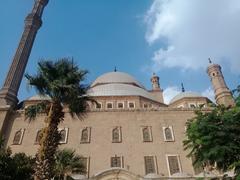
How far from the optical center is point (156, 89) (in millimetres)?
37656

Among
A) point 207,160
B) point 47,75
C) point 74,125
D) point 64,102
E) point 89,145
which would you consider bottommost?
point 207,160

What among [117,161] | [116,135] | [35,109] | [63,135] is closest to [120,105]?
[116,135]

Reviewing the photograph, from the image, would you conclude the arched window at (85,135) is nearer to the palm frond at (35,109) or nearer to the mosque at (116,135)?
the mosque at (116,135)

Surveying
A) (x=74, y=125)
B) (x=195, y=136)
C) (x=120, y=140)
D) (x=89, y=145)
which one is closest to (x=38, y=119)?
(x=74, y=125)

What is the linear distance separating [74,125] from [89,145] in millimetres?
2553

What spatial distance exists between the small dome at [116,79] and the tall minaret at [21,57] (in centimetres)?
1018

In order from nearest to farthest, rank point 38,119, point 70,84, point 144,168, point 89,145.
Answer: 1. point 70,84
2. point 144,168
3. point 89,145
4. point 38,119

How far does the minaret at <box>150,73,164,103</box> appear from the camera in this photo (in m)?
36.2

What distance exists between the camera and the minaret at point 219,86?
2945cm

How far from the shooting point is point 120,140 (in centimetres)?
2397

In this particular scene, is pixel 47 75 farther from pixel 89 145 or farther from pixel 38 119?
pixel 38 119

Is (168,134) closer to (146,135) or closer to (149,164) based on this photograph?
(146,135)

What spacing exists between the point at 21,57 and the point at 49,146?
71.1 feet

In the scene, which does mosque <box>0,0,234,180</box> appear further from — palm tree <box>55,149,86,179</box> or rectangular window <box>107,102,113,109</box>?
palm tree <box>55,149,86,179</box>
